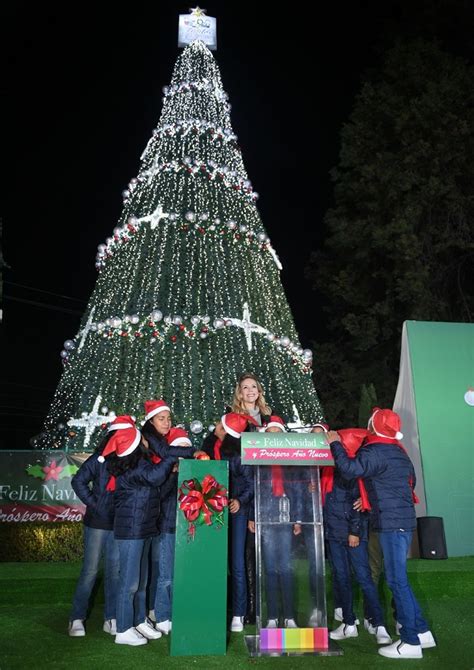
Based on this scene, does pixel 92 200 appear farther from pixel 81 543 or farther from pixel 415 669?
pixel 415 669

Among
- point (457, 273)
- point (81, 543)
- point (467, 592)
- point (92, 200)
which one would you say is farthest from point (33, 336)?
point (467, 592)

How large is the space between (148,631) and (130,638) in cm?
25

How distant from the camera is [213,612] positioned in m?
3.71

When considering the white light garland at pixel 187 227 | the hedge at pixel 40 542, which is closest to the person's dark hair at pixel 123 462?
the hedge at pixel 40 542

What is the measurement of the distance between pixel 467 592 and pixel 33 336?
22.5m

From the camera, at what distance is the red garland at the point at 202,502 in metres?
3.73

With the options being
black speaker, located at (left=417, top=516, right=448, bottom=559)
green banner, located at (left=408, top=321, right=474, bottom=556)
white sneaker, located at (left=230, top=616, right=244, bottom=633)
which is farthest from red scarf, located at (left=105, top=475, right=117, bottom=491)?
green banner, located at (left=408, top=321, right=474, bottom=556)

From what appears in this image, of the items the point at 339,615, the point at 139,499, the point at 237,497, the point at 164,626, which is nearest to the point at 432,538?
the point at 339,615

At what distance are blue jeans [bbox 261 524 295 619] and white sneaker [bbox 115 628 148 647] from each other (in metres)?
0.83

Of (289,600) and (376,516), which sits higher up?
(376,516)

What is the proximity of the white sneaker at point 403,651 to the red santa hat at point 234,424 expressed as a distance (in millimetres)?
1665

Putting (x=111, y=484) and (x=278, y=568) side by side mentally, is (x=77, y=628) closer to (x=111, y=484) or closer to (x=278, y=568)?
(x=111, y=484)

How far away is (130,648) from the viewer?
12.3 ft

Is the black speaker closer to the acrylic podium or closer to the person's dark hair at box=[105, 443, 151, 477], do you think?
the acrylic podium
